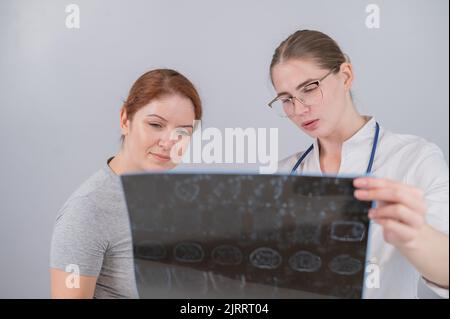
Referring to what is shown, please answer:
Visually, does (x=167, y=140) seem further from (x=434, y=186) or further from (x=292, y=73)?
(x=434, y=186)

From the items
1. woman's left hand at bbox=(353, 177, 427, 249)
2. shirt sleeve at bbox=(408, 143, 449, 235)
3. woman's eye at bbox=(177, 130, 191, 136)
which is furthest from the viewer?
woman's eye at bbox=(177, 130, 191, 136)

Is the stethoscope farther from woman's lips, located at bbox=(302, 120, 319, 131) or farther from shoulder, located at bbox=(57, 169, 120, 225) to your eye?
shoulder, located at bbox=(57, 169, 120, 225)

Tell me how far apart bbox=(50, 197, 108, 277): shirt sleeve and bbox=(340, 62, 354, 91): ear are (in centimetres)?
58

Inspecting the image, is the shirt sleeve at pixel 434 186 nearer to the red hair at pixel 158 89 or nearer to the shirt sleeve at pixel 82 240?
the red hair at pixel 158 89

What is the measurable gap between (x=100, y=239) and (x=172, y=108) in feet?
1.03

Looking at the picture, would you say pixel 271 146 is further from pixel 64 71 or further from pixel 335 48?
pixel 64 71

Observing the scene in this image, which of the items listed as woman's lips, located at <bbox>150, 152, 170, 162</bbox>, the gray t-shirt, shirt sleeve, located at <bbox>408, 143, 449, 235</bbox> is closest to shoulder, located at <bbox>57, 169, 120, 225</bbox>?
the gray t-shirt

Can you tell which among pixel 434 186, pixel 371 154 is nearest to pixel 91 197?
pixel 371 154

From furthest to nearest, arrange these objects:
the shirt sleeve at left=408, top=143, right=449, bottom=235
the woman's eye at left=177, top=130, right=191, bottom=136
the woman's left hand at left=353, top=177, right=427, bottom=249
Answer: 1. the woman's eye at left=177, top=130, right=191, bottom=136
2. the shirt sleeve at left=408, top=143, right=449, bottom=235
3. the woman's left hand at left=353, top=177, right=427, bottom=249

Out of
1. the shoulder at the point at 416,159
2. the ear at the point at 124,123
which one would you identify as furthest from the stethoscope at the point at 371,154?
the ear at the point at 124,123

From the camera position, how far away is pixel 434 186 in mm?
1012

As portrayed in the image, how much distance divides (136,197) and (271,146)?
1.02ft

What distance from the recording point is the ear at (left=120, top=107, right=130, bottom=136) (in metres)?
1.13

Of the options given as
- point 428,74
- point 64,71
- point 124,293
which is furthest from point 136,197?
point 428,74
